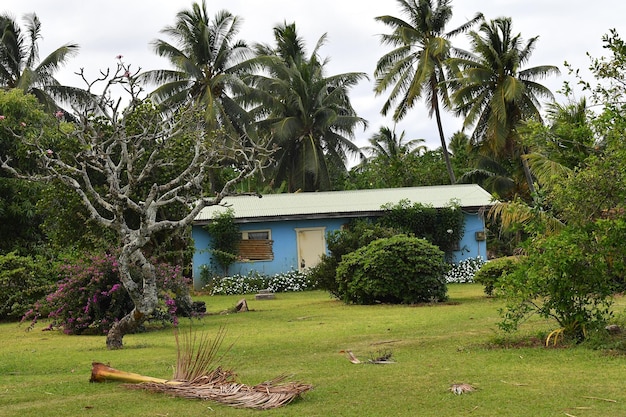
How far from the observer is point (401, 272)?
65.2 feet

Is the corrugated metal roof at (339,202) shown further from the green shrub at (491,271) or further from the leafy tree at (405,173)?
the leafy tree at (405,173)

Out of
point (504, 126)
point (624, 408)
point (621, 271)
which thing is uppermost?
point (504, 126)

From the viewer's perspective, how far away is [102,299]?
52.8 feet

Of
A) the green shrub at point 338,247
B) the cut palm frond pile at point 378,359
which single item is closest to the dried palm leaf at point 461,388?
the cut palm frond pile at point 378,359

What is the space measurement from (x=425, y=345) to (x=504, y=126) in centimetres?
2345

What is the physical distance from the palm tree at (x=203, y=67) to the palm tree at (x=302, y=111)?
1.31m

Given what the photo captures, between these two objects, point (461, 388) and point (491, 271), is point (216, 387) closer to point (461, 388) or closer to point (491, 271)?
point (461, 388)

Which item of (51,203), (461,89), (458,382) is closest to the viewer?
(458,382)

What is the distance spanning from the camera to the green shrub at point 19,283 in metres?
20.6

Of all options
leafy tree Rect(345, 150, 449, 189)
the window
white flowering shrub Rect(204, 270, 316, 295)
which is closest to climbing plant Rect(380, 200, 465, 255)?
white flowering shrub Rect(204, 270, 316, 295)

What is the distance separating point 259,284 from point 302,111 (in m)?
14.0

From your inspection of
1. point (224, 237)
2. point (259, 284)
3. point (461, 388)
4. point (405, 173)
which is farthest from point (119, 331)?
point (405, 173)

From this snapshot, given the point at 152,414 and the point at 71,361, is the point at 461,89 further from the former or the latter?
the point at 152,414

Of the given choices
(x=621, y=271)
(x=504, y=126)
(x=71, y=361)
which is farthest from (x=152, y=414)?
(x=504, y=126)
